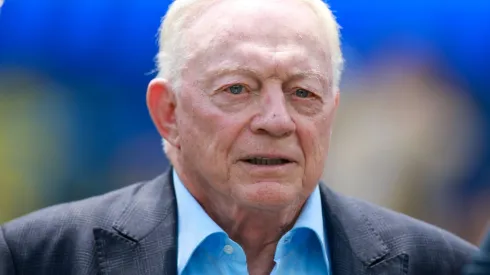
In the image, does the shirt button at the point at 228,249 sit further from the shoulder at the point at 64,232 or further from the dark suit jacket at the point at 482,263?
the dark suit jacket at the point at 482,263

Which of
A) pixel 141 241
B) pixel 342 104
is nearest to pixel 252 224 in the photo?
pixel 141 241

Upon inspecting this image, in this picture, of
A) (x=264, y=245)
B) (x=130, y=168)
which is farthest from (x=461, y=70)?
(x=264, y=245)

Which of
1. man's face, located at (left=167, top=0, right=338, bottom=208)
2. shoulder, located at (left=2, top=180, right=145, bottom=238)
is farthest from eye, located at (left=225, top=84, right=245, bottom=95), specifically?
shoulder, located at (left=2, top=180, right=145, bottom=238)

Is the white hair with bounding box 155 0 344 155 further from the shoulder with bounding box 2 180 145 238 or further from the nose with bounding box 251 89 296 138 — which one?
the shoulder with bounding box 2 180 145 238

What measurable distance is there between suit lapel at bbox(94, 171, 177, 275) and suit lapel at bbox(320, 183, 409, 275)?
52cm

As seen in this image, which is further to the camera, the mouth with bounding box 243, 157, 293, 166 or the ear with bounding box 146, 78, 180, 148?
the ear with bounding box 146, 78, 180, 148

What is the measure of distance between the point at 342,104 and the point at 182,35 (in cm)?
185

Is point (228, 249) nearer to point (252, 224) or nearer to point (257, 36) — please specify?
point (252, 224)

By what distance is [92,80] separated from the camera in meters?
4.27

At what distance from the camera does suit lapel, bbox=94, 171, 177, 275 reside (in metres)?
2.43

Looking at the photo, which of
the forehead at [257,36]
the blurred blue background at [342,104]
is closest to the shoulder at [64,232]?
the forehead at [257,36]

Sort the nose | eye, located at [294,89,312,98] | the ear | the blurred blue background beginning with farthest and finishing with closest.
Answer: the blurred blue background → the ear → eye, located at [294,89,312,98] → the nose

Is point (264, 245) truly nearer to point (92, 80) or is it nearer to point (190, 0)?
point (190, 0)

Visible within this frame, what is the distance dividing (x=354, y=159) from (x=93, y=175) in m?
1.38
